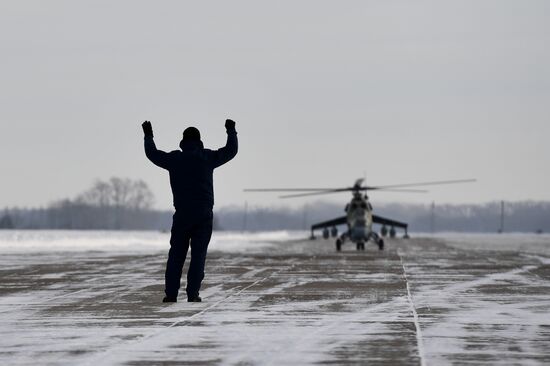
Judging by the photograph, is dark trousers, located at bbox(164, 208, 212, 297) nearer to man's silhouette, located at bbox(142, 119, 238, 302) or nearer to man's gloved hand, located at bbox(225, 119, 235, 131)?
man's silhouette, located at bbox(142, 119, 238, 302)

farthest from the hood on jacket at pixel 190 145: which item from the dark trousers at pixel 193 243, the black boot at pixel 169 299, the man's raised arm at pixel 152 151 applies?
the black boot at pixel 169 299

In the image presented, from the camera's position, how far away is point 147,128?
1446 cm

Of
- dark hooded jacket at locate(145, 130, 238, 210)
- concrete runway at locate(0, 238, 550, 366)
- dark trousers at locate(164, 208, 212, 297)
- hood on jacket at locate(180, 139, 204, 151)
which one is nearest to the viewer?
concrete runway at locate(0, 238, 550, 366)

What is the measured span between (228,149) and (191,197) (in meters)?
0.82

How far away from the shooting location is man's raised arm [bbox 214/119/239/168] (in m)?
14.4

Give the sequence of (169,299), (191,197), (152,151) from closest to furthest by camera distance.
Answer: (169,299), (191,197), (152,151)

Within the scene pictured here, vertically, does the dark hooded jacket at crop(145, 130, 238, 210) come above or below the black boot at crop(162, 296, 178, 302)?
above

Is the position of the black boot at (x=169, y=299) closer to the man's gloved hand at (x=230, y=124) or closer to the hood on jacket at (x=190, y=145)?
the hood on jacket at (x=190, y=145)

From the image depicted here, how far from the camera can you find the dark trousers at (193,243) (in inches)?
563

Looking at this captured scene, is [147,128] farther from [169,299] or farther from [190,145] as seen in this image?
[169,299]

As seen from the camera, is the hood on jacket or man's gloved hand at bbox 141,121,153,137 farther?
the hood on jacket

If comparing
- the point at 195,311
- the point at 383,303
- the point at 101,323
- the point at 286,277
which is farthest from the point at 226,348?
the point at 286,277

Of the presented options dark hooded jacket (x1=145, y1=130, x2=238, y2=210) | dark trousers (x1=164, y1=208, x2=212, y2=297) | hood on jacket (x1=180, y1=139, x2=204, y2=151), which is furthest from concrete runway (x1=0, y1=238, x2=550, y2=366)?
hood on jacket (x1=180, y1=139, x2=204, y2=151)

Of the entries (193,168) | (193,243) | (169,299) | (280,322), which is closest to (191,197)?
(193,168)
